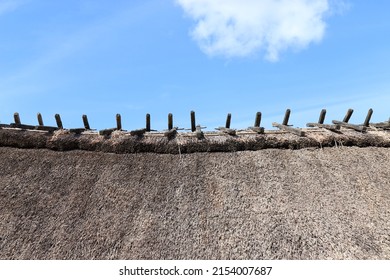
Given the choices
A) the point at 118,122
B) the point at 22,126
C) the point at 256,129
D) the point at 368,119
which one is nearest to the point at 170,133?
the point at 118,122

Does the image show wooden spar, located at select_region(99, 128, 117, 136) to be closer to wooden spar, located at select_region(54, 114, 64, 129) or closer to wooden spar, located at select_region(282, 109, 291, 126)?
wooden spar, located at select_region(54, 114, 64, 129)

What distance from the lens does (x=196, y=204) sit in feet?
21.6

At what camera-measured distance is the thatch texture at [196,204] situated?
582 centimetres

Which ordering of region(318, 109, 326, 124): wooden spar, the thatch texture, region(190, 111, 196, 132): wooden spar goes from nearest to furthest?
the thatch texture < region(190, 111, 196, 132): wooden spar < region(318, 109, 326, 124): wooden spar

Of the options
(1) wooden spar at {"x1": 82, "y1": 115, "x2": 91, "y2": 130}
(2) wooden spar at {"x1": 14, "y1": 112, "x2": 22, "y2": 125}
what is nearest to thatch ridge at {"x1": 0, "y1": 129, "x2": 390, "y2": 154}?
(2) wooden spar at {"x1": 14, "y1": 112, "x2": 22, "y2": 125}

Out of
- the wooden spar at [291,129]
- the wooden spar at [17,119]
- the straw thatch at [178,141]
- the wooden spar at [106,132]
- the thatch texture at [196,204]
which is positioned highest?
the wooden spar at [17,119]

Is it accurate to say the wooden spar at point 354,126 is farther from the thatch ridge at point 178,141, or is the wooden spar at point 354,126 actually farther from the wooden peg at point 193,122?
the wooden peg at point 193,122

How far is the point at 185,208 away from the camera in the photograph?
255 inches

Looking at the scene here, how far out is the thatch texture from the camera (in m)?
5.82

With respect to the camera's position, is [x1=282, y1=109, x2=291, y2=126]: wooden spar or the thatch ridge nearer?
the thatch ridge

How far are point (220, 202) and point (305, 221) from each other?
1426mm

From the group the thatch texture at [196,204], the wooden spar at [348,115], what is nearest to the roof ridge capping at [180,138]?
the thatch texture at [196,204]
